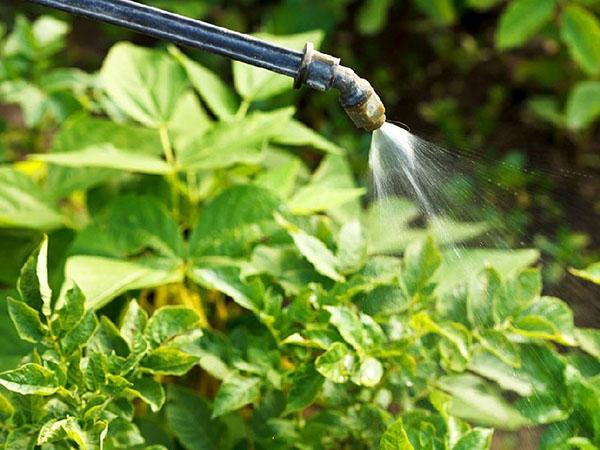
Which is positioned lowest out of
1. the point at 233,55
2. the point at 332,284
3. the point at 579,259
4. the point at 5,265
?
the point at 579,259

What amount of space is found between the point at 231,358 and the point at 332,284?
0.18 m

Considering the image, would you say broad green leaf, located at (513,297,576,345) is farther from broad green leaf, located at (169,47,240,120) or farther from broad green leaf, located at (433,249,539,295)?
broad green leaf, located at (169,47,240,120)

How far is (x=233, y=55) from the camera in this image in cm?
101

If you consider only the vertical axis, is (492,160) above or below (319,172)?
below

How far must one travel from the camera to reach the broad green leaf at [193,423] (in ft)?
4.39

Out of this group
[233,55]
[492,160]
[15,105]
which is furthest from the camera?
[15,105]

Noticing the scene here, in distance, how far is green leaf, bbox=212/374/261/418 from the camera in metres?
1.23

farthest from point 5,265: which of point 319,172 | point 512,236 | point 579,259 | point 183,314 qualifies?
point 579,259

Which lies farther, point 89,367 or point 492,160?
point 492,160

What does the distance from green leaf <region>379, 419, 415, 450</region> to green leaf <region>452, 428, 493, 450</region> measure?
7cm

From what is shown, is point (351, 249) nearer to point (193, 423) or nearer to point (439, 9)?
point (193, 423)

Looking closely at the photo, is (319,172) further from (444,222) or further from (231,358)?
(231,358)

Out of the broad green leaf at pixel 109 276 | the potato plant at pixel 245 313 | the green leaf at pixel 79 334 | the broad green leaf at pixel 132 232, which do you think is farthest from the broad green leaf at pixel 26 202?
the green leaf at pixel 79 334

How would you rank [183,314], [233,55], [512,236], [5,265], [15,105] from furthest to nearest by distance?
1. [15,105]
2. [512,236]
3. [5,265]
4. [183,314]
5. [233,55]
